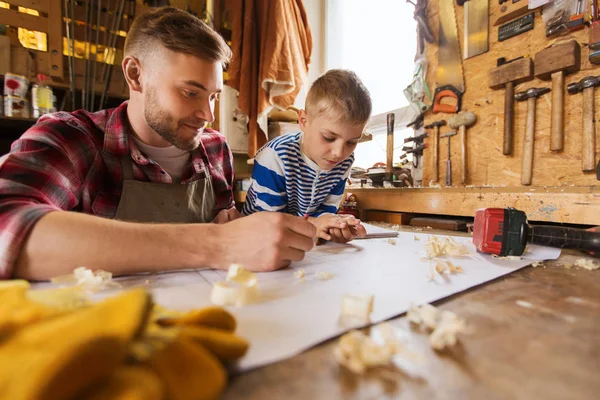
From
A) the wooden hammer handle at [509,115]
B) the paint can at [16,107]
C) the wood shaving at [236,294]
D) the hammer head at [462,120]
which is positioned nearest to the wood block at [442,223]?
the wooden hammer handle at [509,115]

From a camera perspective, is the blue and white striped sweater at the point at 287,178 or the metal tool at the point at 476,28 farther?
the metal tool at the point at 476,28

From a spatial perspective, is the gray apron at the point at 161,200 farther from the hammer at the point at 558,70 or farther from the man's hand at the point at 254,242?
the hammer at the point at 558,70

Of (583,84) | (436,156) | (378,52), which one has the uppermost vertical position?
(378,52)

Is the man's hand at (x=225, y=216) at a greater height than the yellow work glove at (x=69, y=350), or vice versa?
the man's hand at (x=225, y=216)

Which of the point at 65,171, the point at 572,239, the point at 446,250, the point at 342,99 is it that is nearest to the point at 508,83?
the point at 342,99

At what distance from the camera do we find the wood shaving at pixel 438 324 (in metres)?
0.31

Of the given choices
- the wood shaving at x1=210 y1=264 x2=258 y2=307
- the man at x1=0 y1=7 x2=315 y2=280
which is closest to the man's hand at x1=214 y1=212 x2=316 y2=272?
the man at x1=0 y1=7 x2=315 y2=280

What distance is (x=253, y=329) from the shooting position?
0.33 m

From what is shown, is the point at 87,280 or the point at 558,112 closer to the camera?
the point at 87,280

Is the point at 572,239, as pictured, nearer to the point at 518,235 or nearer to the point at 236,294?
the point at 518,235

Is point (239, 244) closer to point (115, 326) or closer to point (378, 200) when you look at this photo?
point (115, 326)

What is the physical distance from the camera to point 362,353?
28 cm

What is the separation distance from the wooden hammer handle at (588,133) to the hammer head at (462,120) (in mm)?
465

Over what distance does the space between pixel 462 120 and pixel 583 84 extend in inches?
20.1
